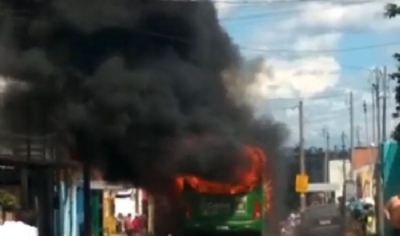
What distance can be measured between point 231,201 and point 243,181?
107 centimetres

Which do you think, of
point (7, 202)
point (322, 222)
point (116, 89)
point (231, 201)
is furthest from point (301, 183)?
point (7, 202)

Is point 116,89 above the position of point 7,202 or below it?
above

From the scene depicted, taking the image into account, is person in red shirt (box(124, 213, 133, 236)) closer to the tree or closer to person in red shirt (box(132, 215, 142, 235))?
person in red shirt (box(132, 215, 142, 235))

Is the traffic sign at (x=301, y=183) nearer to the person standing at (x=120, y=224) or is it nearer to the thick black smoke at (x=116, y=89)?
the person standing at (x=120, y=224)

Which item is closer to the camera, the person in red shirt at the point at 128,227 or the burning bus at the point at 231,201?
the burning bus at the point at 231,201

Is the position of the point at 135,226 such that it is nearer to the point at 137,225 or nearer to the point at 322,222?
the point at 137,225

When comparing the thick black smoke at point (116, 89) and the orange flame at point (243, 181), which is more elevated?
the thick black smoke at point (116, 89)

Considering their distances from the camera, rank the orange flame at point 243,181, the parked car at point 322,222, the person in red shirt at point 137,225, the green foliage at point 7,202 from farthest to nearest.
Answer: the person in red shirt at point 137,225
the parked car at point 322,222
the orange flame at point 243,181
the green foliage at point 7,202

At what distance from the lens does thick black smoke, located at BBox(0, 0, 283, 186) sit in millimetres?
26656

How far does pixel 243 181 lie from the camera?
2738 centimetres

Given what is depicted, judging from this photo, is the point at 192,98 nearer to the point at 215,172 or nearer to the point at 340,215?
the point at 215,172

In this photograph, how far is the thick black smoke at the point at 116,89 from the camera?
26656 mm

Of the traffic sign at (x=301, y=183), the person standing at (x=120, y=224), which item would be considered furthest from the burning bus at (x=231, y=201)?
the person standing at (x=120, y=224)

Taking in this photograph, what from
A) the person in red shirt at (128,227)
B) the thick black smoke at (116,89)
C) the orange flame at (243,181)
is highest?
the thick black smoke at (116,89)
